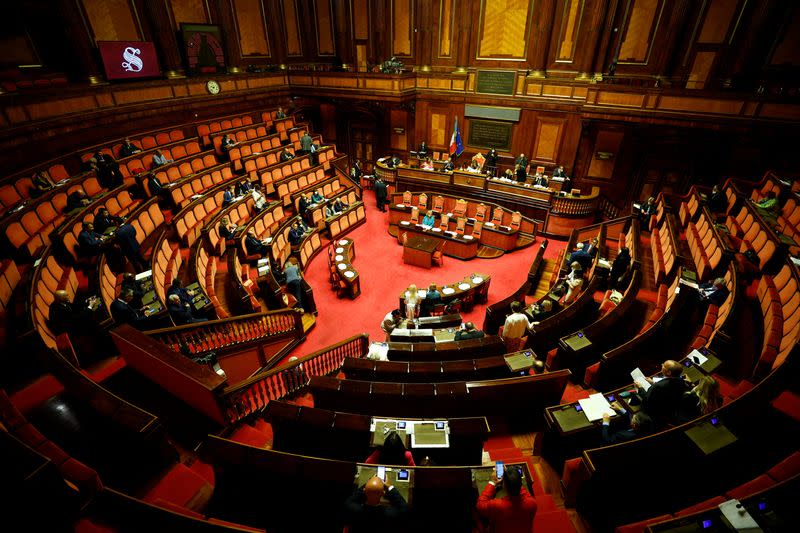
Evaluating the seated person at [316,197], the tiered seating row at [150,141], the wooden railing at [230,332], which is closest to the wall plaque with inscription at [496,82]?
the seated person at [316,197]

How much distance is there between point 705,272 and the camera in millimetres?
5652

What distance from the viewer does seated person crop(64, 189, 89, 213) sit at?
21.6 ft

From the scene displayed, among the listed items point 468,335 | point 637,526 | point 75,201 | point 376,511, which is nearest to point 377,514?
point 376,511

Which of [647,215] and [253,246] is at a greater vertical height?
[647,215]

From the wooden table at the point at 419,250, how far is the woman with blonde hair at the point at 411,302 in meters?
2.33

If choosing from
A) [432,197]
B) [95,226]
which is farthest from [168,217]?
[432,197]

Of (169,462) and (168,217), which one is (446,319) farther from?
(168,217)

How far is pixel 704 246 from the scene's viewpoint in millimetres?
6352

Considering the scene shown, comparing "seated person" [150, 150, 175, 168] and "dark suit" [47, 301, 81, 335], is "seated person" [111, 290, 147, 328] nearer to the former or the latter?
"dark suit" [47, 301, 81, 335]

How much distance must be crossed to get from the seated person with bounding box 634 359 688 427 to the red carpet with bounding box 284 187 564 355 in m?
4.14

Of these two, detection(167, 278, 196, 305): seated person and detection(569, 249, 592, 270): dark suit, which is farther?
detection(569, 249, 592, 270): dark suit

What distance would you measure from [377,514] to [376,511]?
0.02m

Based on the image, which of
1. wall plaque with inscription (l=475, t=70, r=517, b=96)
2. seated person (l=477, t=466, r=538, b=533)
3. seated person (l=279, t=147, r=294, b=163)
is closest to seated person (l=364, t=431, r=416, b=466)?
seated person (l=477, t=466, r=538, b=533)

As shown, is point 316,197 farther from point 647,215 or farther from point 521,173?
point 647,215
